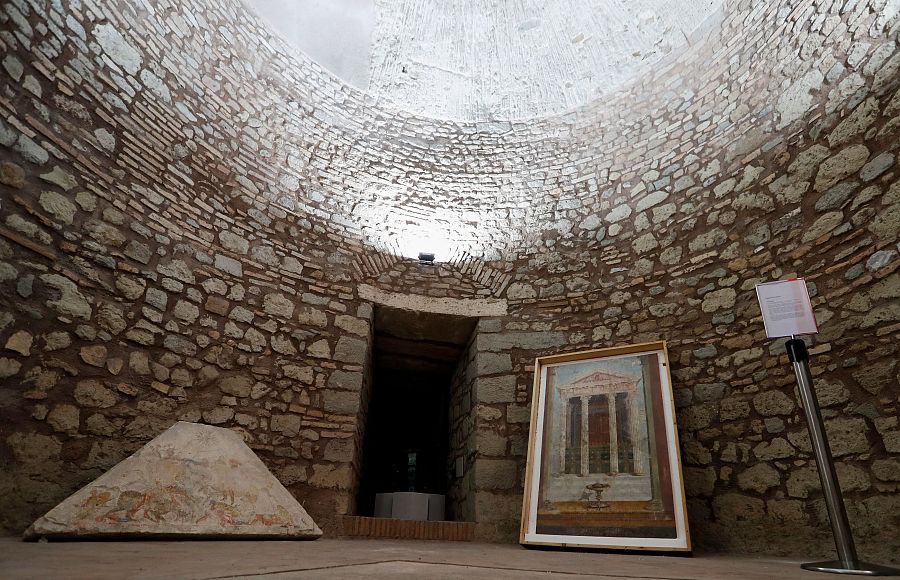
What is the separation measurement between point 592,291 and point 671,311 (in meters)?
0.74

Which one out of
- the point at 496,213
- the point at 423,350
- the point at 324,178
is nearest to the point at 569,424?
the point at 423,350

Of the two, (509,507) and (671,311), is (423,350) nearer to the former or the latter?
(509,507)

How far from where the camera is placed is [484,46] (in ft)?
23.0

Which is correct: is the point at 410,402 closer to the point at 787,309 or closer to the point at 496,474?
the point at 496,474

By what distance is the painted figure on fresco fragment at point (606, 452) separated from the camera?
9.93 ft

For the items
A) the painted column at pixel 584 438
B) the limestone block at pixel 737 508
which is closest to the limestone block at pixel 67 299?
the painted column at pixel 584 438

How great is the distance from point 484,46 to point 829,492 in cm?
671

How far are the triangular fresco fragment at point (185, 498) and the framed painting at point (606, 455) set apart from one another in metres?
1.63

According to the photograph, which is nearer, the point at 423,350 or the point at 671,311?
the point at 671,311

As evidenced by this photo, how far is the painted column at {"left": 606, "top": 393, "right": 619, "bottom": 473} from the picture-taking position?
3262 mm

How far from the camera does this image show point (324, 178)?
5.03 meters

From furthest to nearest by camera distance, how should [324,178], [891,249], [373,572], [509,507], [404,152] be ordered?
[404,152] < [324,178] < [509,507] < [891,249] < [373,572]

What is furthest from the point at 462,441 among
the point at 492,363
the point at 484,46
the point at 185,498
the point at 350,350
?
the point at 484,46

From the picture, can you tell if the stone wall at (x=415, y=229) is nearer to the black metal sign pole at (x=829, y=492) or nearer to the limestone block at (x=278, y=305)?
the limestone block at (x=278, y=305)
